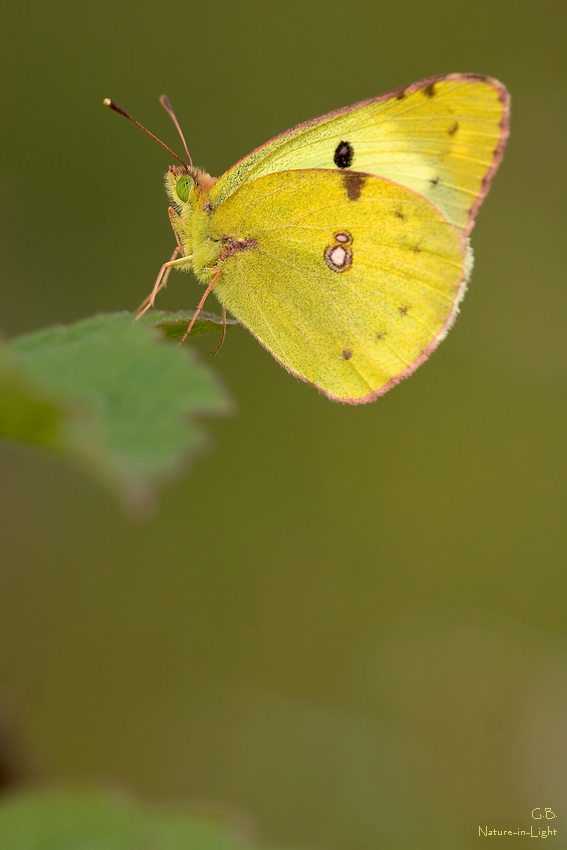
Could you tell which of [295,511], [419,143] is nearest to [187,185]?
[419,143]

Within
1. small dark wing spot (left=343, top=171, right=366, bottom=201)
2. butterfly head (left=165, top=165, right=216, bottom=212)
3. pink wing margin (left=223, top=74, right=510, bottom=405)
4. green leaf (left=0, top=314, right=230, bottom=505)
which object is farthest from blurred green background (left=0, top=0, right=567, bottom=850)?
green leaf (left=0, top=314, right=230, bottom=505)

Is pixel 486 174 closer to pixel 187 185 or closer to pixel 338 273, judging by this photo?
pixel 338 273

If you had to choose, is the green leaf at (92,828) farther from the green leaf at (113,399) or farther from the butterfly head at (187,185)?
the butterfly head at (187,185)

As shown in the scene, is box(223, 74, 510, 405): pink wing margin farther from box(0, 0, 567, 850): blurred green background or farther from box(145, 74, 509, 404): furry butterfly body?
box(0, 0, 567, 850): blurred green background

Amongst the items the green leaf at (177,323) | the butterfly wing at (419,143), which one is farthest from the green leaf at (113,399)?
the butterfly wing at (419,143)

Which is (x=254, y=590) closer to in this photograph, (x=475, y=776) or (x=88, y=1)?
(x=475, y=776)

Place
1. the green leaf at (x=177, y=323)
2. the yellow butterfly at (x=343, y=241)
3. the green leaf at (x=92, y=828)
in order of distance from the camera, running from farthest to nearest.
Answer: the yellow butterfly at (x=343, y=241) → the green leaf at (x=177, y=323) → the green leaf at (x=92, y=828)
